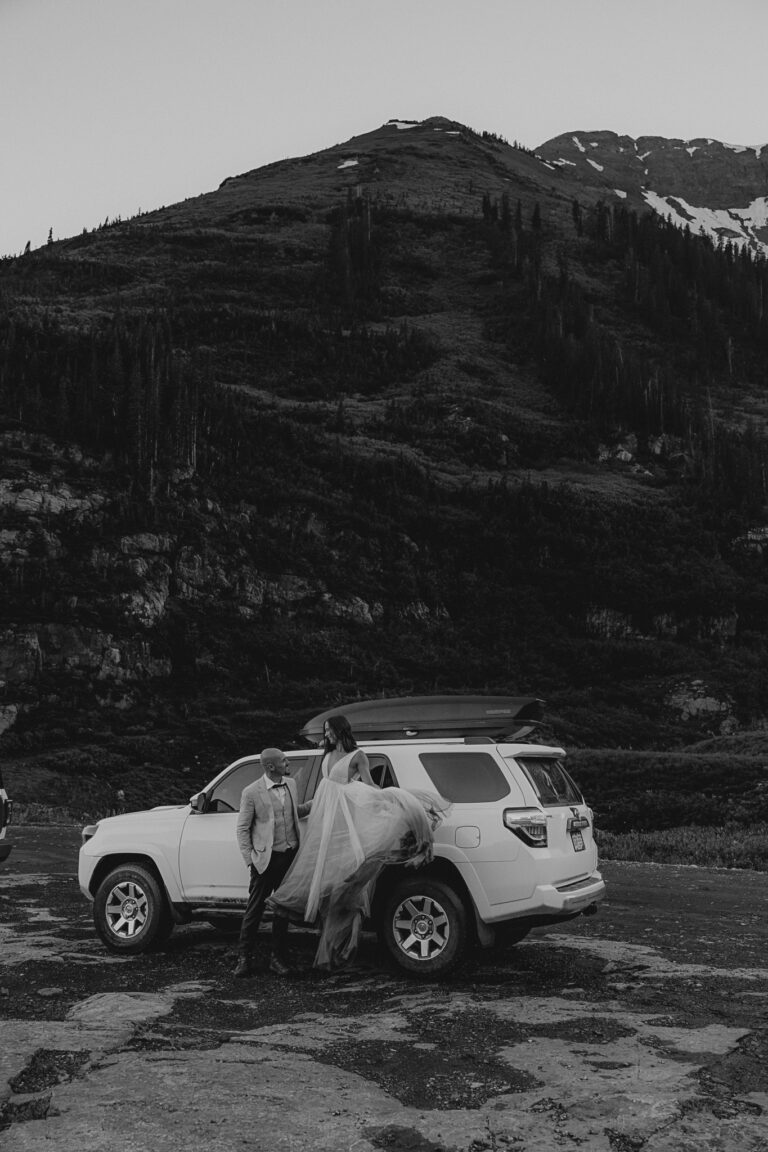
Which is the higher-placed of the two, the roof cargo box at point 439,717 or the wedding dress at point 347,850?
the roof cargo box at point 439,717

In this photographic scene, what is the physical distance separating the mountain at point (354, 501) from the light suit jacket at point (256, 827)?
24501 mm

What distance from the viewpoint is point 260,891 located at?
26.0 feet

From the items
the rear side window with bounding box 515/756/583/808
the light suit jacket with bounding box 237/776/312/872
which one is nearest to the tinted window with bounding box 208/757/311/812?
the light suit jacket with bounding box 237/776/312/872

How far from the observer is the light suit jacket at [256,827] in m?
7.86

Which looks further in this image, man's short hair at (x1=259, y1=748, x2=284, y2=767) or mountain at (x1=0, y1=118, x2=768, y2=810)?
mountain at (x1=0, y1=118, x2=768, y2=810)

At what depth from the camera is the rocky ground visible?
14.4 ft

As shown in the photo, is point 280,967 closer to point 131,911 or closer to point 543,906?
point 131,911

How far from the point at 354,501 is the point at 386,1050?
55.9m

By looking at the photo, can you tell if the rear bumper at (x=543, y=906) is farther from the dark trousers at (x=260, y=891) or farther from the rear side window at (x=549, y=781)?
the dark trousers at (x=260, y=891)

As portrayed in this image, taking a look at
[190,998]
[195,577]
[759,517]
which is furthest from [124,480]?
[190,998]

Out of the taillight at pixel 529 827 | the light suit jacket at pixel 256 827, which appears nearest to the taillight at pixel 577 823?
the taillight at pixel 529 827

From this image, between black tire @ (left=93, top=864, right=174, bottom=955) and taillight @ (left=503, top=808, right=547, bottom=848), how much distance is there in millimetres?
3362

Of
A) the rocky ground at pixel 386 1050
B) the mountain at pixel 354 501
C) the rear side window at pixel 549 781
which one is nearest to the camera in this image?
the rocky ground at pixel 386 1050

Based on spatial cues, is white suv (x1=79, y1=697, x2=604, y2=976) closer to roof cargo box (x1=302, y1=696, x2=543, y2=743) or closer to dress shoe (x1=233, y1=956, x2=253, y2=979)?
roof cargo box (x1=302, y1=696, x2=543, y2=743)
